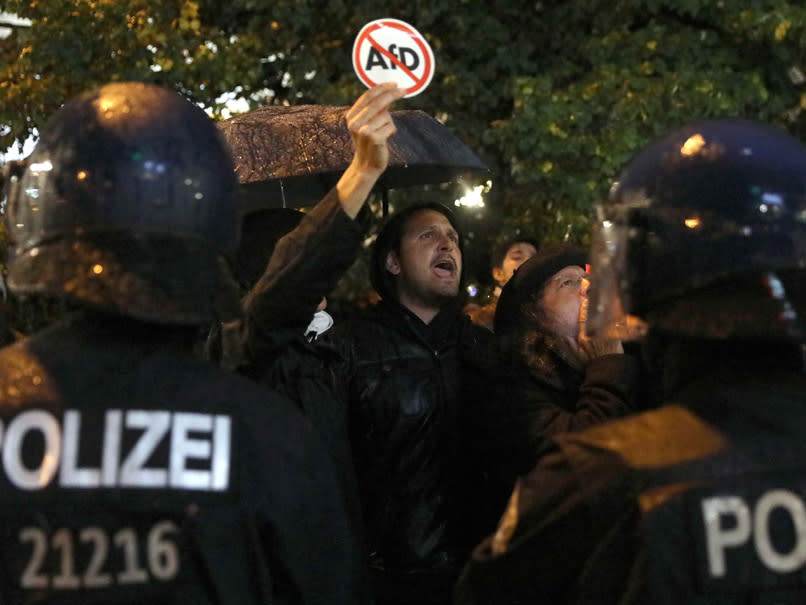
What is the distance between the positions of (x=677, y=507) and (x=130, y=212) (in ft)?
3.46

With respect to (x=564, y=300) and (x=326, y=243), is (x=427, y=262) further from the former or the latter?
(x=326, y=243)

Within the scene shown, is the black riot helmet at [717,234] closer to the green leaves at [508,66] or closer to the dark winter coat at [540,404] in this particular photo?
the dark winter coat at [540,404]

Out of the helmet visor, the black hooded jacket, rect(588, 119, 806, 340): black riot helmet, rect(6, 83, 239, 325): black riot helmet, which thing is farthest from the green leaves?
rect(6, 83, 239, 325): black riot helmet

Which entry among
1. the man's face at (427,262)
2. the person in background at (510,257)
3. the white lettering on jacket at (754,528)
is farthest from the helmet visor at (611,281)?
the person in background at (510,257)

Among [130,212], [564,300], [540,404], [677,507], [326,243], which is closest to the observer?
[677,507]

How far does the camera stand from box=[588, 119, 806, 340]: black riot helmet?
73.9 inches

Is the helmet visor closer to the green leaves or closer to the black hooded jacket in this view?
the black hooded jacket

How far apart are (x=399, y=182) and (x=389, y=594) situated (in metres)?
1.96

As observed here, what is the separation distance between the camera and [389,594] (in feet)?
12.5

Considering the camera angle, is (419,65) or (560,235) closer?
(419,65)

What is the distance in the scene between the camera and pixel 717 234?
1.90 m

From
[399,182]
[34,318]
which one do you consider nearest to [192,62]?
[34,318]

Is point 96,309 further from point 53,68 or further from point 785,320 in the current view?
point 53,68

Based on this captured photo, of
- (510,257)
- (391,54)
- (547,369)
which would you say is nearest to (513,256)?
(510,257)
